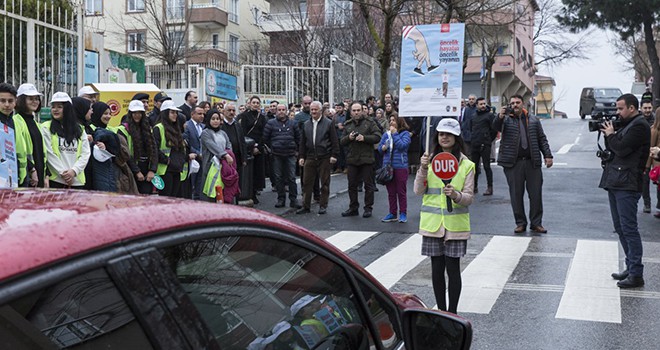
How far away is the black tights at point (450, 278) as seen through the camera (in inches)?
231

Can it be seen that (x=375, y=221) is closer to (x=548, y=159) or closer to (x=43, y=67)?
(x=548, y=159)

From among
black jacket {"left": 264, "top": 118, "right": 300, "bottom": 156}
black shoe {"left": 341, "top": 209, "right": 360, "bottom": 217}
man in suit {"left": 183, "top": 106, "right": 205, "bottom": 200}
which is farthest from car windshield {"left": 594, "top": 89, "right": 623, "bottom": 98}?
man in suit {"left": 183, "top": 106, "right": 205, "bottom": 200}

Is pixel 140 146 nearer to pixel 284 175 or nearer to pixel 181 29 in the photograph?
pixel 284 175

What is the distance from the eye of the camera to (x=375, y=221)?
38.2 ft

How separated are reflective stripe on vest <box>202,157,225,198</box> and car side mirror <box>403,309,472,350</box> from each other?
27.4 feet

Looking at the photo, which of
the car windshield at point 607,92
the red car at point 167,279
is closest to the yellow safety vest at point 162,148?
the red car at point 167,279

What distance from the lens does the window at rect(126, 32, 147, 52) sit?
4006 cm

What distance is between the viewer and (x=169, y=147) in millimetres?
10148

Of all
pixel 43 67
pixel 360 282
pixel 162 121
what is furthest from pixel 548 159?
pixel 360 282

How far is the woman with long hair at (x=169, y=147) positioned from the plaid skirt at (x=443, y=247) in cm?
523

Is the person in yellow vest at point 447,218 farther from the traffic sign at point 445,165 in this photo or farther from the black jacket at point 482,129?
the black jacket at point 482,129

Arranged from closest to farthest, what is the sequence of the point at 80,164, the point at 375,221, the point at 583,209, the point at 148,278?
the point at 148,278
the point at 80,164
the point at 375,221
the point at 583,209

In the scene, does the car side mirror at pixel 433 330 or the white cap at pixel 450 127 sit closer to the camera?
the car side mirror at pixel 433 330

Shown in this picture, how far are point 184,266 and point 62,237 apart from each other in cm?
39
